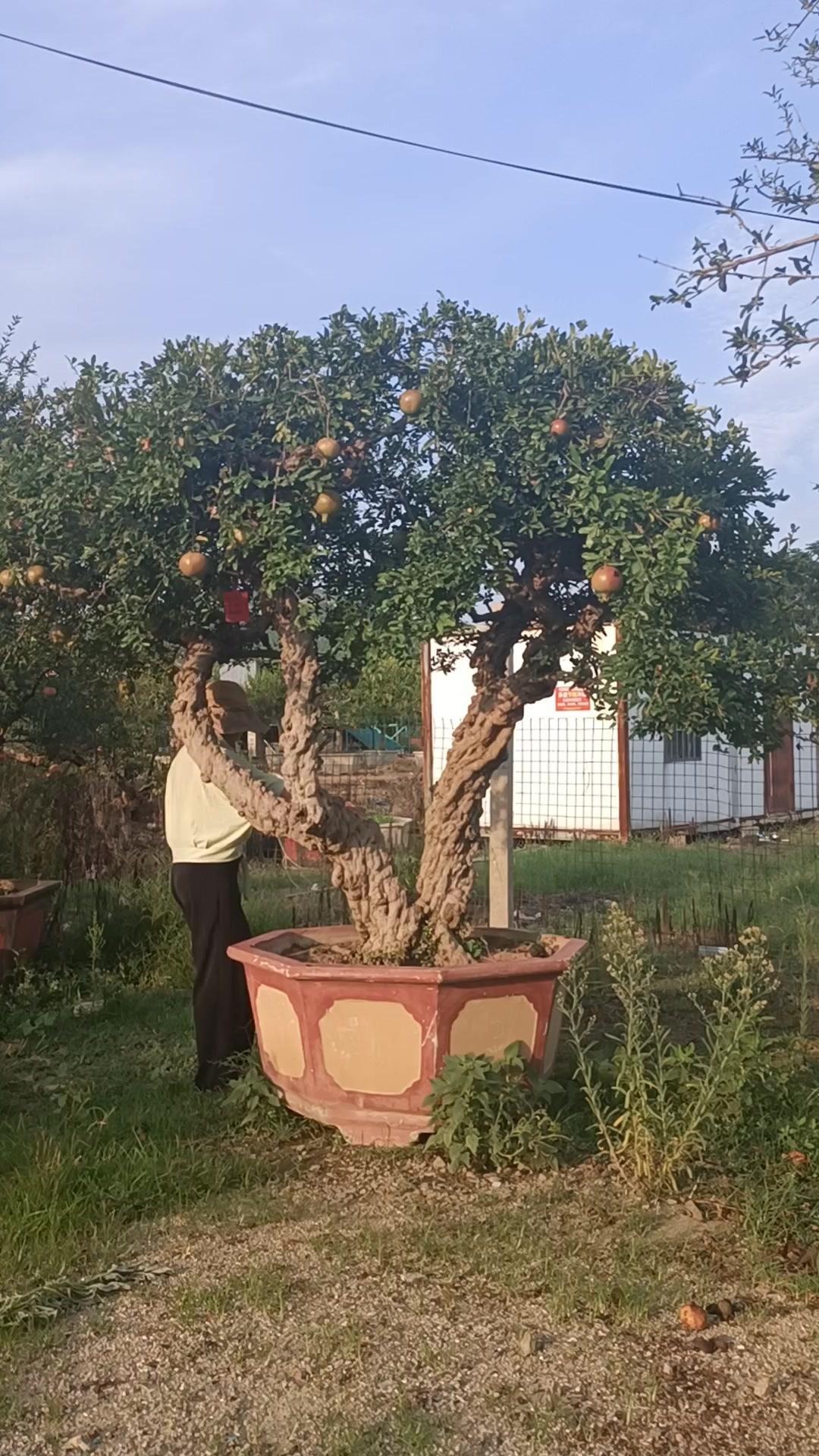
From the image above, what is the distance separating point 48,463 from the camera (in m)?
3.96

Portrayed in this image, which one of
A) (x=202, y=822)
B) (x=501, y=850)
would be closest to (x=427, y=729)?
(x=501, y=850)

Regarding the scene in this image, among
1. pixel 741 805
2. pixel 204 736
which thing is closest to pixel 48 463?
pixel 204 736

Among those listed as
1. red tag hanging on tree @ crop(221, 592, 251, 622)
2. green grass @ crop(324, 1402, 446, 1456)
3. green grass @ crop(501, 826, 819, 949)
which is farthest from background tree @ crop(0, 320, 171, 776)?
green grass @ crop(501, 826, 819, 949)

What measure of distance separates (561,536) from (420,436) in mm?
579

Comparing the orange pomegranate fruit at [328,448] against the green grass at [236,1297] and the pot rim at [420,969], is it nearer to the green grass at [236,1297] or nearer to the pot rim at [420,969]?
the pot rim at [420,969]

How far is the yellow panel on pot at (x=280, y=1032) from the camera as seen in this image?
4.04m

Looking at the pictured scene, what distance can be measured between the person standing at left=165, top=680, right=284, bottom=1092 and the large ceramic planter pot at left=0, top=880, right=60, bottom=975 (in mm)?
2013

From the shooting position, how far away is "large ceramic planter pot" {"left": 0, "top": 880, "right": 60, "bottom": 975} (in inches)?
252

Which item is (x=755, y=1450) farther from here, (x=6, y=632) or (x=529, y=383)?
(x=6, y=632)

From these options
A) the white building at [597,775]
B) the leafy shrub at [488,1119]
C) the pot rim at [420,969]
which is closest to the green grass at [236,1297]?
the leafy shrub at [488,1119]

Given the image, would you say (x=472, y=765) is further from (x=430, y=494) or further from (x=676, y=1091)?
(x=676, y=1091)

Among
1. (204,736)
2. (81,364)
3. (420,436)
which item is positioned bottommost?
(204,736)

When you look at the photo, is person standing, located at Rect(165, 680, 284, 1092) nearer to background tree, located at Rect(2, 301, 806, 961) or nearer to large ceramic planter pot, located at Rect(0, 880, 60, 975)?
background tree, located at Rect(2, 301, 806, 961)

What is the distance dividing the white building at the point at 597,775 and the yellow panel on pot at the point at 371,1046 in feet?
30.3
